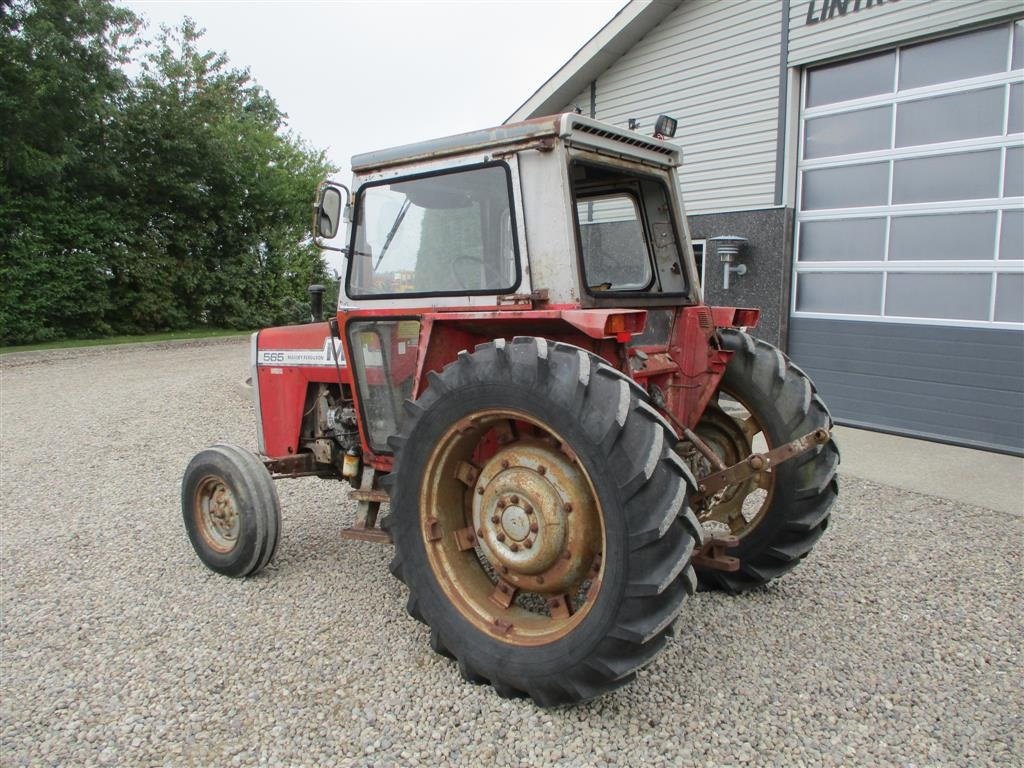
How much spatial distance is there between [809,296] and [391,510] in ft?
20.7

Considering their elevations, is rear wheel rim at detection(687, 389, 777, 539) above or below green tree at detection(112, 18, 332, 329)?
below

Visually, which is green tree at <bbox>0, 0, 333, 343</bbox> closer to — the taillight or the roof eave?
the roof eave

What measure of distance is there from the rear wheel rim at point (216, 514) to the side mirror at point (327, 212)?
142cm

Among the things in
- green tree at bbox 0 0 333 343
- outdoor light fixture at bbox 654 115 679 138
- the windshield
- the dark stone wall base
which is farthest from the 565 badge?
green tree at bbox 0 0 333 343

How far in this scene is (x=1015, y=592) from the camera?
12.2ft

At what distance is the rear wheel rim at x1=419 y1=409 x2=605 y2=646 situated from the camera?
267cm

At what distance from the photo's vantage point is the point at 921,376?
690cm

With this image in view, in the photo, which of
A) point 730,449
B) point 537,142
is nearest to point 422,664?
point 730,449

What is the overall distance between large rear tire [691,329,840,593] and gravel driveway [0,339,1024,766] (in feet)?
0.74

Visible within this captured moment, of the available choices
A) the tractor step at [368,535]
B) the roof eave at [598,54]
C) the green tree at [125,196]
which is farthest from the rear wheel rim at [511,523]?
the green tree at [125,196]

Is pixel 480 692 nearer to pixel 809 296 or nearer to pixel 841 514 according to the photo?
pixel 841 514

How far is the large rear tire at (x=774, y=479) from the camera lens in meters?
3.31

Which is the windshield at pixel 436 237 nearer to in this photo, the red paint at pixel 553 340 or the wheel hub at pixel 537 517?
the red paint at pixel 553 340

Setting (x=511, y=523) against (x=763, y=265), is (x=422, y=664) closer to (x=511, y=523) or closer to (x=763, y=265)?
(x=511, y=523)
